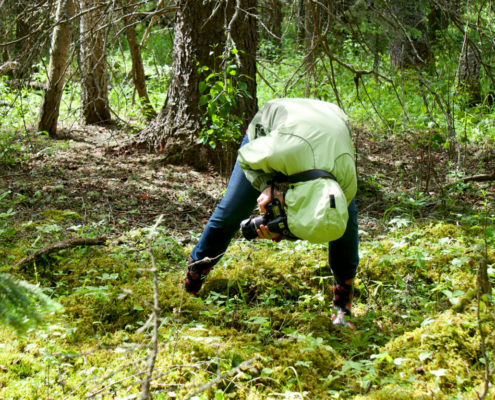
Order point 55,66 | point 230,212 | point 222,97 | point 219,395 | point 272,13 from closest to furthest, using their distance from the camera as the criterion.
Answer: point 219,395, point 230,212, point 222,97, point 272,13, point 55,66

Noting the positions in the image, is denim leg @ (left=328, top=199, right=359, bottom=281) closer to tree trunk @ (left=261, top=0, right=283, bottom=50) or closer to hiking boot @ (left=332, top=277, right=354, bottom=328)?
hiking boot @ (left=332, top=277, right=354, bottom=328)

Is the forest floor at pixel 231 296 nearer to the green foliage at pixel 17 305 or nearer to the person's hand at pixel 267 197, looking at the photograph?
the green foliage at pixel 17 305

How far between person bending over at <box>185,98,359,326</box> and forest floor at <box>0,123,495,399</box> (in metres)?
0.47

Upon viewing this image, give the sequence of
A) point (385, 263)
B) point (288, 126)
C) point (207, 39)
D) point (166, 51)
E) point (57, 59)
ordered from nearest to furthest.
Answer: point (288, 126) < point (385, 263) < point (207, 39) < point (57, 59) < point (166, 51)

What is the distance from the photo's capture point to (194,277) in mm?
3207

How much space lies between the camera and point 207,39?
5.22 meters

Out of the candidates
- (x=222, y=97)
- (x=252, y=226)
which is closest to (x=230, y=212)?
(x=252, y=226)

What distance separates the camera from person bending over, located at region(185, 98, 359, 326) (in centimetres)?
227

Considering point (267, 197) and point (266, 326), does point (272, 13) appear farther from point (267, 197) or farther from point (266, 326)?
point (266, 326)

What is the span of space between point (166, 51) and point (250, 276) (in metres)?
9.98

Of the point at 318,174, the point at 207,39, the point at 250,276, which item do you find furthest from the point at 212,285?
the point at 207,39

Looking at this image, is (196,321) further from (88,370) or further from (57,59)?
(57,59)

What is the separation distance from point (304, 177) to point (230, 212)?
29.1 inches

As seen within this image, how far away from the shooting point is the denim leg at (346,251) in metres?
2.82
